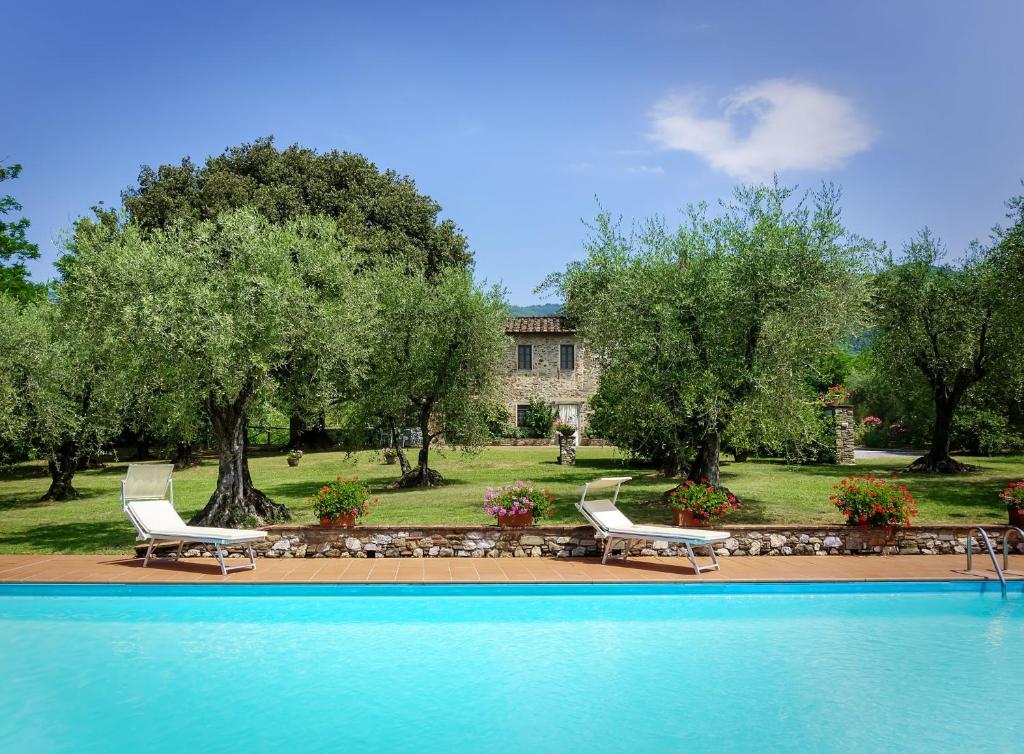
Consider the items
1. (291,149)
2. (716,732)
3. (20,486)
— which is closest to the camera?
(716,732)

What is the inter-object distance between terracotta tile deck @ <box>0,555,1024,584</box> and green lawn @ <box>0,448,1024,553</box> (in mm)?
2297

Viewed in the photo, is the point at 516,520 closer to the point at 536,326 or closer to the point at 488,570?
the point at 488,570

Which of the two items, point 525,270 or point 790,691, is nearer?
point 790,691

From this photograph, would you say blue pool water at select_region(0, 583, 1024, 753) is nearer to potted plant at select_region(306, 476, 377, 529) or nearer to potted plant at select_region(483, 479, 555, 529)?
potted plant at select_region(306, 476, 377, 529)

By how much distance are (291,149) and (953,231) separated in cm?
2620

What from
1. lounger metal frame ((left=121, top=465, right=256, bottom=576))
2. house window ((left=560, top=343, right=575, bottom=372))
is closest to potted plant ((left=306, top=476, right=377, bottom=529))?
lounger metal frame ((left=121, top=465, right=256, bottom=576))

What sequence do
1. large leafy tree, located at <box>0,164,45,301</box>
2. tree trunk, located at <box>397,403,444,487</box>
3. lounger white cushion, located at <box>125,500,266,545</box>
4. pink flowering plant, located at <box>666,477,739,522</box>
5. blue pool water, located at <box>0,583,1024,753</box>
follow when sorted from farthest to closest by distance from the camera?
1. large leafy tree, located at <box>0,164,45,301</box>
2. tree trunk, located at <box>397,403,444,487</box>
3. pink flowering plant, located at <box>666,477,739,522</box>
4. lounger white cushion, located at <box>125,500,266,545</box>
5. blue pool water, located at <box>0,583,1024,753</box>

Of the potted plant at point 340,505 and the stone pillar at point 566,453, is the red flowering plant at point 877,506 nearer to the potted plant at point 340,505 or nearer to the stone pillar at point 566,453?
the potted plant at point 340,505

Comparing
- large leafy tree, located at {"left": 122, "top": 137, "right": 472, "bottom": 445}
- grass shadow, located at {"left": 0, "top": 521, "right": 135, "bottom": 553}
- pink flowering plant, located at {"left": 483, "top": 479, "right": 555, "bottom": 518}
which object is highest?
large leafy tree, located at {"left": 122, "top": 137, "right": 472, "bottom": 445}

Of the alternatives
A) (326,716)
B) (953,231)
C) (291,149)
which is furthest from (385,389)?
(291,149)

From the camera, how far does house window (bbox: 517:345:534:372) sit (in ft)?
124

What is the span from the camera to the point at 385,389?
19.3m

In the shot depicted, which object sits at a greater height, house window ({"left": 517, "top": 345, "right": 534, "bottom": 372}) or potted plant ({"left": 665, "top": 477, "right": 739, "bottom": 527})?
house window ({"left": 517, "top": 345, "right": 534, "bottom": 372})

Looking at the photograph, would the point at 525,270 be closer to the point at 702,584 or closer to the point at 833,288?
the point at 833,288
